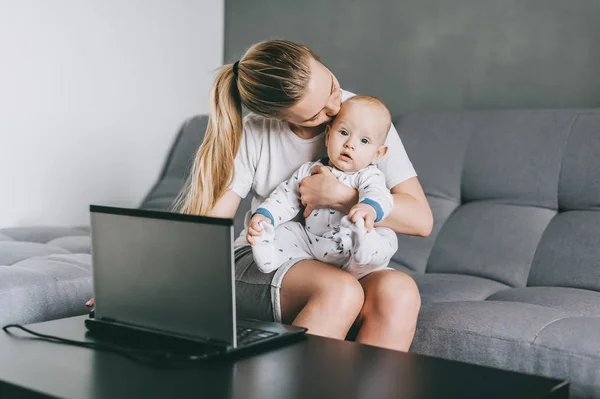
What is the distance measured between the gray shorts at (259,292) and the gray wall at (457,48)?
1.37m

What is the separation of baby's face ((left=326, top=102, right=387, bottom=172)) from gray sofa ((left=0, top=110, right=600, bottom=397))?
0.38m

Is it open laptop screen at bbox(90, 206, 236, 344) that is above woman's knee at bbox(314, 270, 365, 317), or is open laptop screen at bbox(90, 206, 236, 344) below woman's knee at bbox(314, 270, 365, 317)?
above

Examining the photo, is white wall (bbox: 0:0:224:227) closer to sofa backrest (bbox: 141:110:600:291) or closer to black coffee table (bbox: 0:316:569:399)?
sofa backrest (bbox: 141:110:600:291)

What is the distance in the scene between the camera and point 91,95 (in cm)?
314

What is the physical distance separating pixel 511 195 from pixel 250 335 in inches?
49.3

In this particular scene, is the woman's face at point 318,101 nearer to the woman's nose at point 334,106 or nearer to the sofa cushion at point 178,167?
the woman's nose at point 334,106

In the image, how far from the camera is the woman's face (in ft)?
5.51

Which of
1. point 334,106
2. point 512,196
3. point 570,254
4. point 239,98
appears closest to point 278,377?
point 334,106

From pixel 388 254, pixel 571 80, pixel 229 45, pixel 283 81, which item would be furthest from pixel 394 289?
pixel 229 45

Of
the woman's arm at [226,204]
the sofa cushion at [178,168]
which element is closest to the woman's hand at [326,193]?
the woman's arm at [226,204]

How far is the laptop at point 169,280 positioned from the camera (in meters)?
1.18

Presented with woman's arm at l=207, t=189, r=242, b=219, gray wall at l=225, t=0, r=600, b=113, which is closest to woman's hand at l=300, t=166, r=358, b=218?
woman's arm at l=207, t=189, r=242, b=219

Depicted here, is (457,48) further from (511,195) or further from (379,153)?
(379,153)

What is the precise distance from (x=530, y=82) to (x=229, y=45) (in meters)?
1.55
